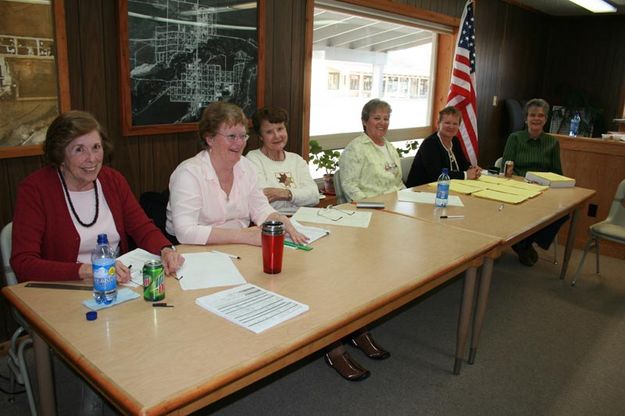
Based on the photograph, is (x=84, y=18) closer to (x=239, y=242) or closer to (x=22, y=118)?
(x=22, y=118)

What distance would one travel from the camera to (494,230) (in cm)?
245

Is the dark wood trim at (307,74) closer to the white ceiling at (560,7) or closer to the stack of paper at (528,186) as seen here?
the stack of paper at (528,186)

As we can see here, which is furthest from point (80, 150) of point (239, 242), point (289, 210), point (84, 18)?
point (289, 210)

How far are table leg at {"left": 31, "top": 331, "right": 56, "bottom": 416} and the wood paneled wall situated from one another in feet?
3.97

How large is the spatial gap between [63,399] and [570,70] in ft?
25.4

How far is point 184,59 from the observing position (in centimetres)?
299

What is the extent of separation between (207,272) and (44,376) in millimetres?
567

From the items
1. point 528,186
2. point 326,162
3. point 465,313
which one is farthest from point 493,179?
point 465,313

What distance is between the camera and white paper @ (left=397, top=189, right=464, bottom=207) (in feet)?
9.67

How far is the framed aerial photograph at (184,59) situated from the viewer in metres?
2.75

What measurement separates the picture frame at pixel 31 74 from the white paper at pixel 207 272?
3.83ft

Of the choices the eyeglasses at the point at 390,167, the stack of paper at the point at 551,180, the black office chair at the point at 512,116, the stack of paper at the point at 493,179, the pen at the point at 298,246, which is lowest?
the pen at the point at 298,246

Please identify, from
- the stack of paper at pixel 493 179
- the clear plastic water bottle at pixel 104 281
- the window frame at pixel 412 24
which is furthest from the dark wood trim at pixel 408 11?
the clear plastic water bottle at pixel 104 281

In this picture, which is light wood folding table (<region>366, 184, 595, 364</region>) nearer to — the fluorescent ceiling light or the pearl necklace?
the pearl necklace
